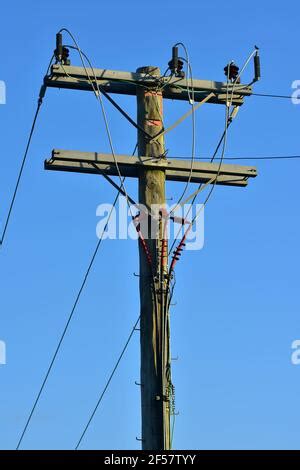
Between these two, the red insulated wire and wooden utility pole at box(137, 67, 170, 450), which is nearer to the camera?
wooden utility pole at box(137, 67, 170, 450)

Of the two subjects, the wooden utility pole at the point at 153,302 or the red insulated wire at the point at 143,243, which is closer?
the wooden utility pole at the point at 153,302

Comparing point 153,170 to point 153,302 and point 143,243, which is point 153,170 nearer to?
point 143,243

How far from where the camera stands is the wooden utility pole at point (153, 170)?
74.5ft

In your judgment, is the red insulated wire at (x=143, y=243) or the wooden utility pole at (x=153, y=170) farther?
the red insulated wire at (x=143, y=243)

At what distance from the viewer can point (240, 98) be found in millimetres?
24422

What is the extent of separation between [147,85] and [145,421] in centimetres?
396

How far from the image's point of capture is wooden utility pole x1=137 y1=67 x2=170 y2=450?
74.2 ft

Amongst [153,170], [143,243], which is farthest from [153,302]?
[153,170]

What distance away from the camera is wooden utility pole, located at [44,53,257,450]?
2270 centimetres

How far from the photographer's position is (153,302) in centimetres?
2305

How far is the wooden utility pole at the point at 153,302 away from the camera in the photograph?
22.6 metres
